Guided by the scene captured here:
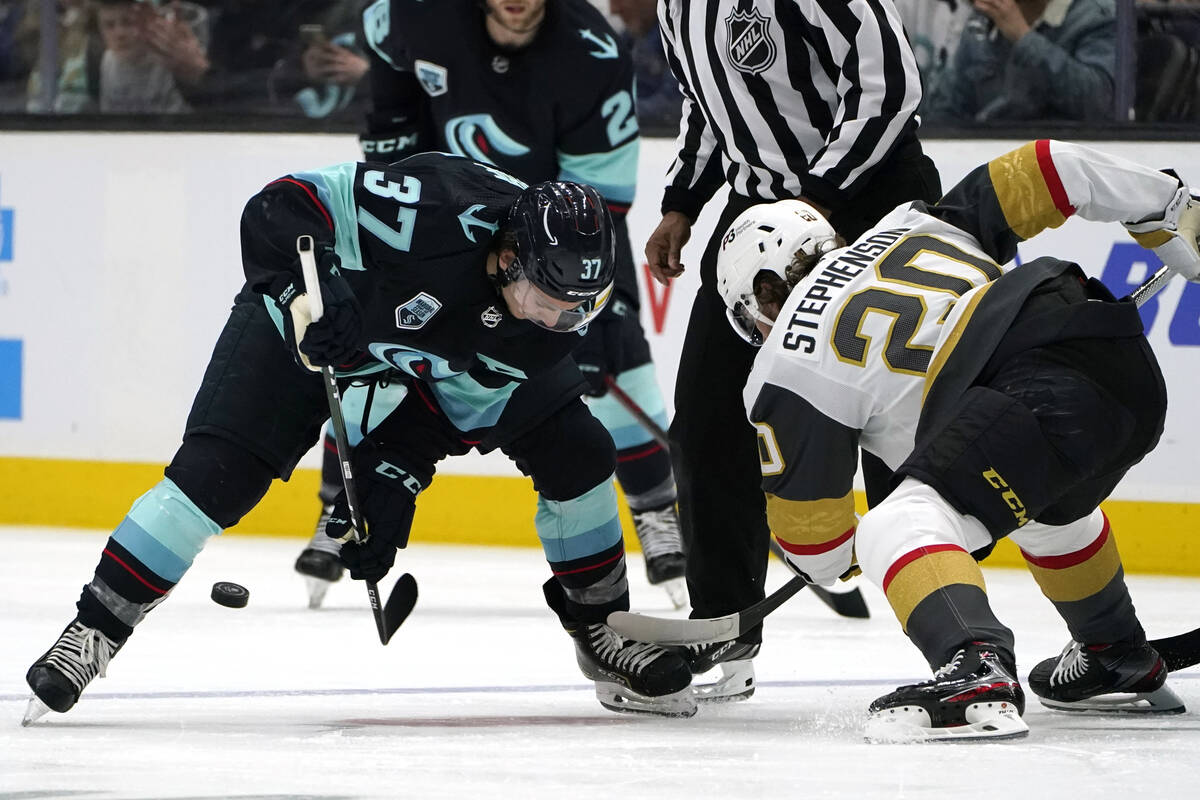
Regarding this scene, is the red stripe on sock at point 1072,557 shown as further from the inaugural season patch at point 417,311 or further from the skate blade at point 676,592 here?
the skate blade at point 676,592

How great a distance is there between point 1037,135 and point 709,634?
2567 millimetres

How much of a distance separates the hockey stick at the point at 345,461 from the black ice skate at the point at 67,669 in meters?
0.37

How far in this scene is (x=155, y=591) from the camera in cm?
238

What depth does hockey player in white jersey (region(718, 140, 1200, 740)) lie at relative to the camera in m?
2.06

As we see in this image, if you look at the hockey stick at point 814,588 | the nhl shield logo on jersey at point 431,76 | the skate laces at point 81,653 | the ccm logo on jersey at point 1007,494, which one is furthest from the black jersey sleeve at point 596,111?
the ccm logo on jersey at point 1007,494

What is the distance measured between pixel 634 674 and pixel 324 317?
72 centimetres

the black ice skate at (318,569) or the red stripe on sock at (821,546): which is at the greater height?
the red stripe on sock at (821,546)

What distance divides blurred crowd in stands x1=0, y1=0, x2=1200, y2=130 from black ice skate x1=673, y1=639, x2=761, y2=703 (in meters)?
2.45

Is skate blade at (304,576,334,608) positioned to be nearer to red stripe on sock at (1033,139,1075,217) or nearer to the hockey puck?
the hockey puck

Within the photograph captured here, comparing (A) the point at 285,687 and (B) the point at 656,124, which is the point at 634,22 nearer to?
(B) the point at 656,124

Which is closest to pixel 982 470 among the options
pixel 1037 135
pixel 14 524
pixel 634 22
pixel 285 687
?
pixel 285 687

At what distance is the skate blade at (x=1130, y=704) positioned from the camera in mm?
2502

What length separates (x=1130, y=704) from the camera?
2.54 metres

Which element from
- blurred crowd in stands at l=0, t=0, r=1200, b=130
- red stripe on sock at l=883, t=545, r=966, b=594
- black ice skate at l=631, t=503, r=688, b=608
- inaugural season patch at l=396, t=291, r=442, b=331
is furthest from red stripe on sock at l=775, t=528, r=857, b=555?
blurred crowd in stands at l=0, t=0, r=1200, b=130
